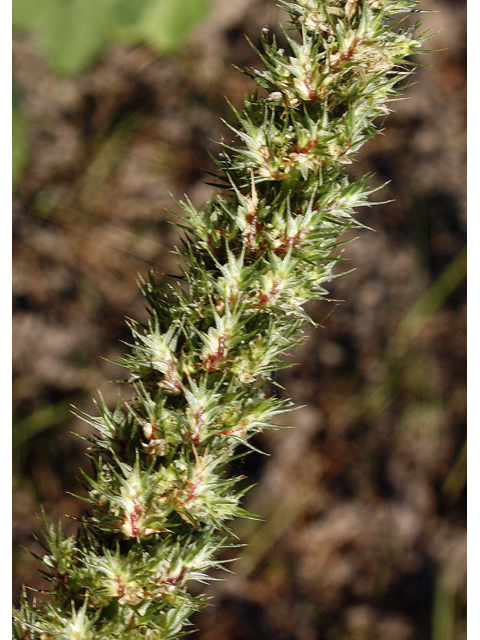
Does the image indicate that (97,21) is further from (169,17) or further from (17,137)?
(17,137)

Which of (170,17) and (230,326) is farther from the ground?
(170,17)

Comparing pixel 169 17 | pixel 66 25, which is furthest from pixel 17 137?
pixel 169 17

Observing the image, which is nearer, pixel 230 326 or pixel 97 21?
pixel 230 326

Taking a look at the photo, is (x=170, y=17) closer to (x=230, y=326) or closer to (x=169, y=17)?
(x=169, y=17)

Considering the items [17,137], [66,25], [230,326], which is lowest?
[230,326]

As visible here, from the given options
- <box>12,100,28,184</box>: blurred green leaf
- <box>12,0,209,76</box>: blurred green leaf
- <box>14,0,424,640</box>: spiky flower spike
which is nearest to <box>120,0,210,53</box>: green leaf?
<box>12,0,209,76</box>: blurred green leaf

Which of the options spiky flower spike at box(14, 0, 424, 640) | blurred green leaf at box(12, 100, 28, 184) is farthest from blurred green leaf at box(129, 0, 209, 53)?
spiky flower spike at box(14, 0, 424, 640)

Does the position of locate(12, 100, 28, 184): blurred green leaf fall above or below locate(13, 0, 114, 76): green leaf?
Result: below

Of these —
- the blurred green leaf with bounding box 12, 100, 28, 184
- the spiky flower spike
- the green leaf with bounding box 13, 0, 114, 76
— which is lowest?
the spiky flower spike

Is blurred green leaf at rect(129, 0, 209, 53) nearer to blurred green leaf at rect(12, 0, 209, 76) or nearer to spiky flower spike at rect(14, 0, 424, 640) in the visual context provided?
blurred green leaf at rect(12, 0, 209, 76)

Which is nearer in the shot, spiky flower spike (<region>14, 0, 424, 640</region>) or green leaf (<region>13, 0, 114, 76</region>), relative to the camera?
spiky flower spike (<region>14, 0, 424, 640</region>)
